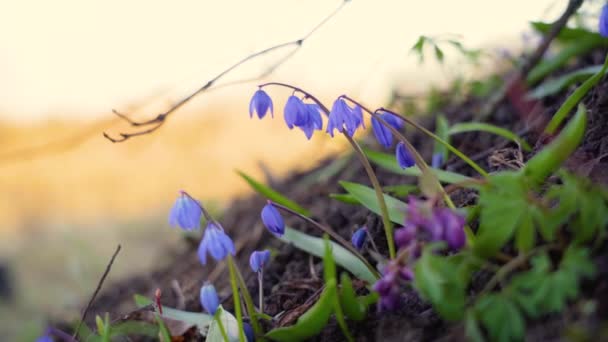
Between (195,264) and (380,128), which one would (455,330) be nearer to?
(380,128)

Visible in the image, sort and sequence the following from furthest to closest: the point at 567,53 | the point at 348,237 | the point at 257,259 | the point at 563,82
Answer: the point at 567,53 → the point at 563,82 → the point at 348,237 → the point at 257,259

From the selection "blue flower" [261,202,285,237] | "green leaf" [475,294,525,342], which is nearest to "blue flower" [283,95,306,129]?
"blue flower" [261,202,285,237]

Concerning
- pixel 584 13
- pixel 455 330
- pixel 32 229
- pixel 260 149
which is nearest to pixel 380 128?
pixel 455 330

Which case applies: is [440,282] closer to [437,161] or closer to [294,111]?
[294,111]

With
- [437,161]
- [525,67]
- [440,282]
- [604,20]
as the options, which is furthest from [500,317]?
[525,67]

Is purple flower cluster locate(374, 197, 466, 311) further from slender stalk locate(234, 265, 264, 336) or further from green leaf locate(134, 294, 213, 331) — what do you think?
green leaf locate(134, 294, 213, 331)

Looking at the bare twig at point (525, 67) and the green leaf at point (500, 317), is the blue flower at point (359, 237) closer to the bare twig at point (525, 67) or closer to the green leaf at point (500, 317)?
the green leaf at point (500, 317)

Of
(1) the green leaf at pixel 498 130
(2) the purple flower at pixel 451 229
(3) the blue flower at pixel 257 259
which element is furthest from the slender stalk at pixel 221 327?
(1) the green leaf at pixel 498 130
